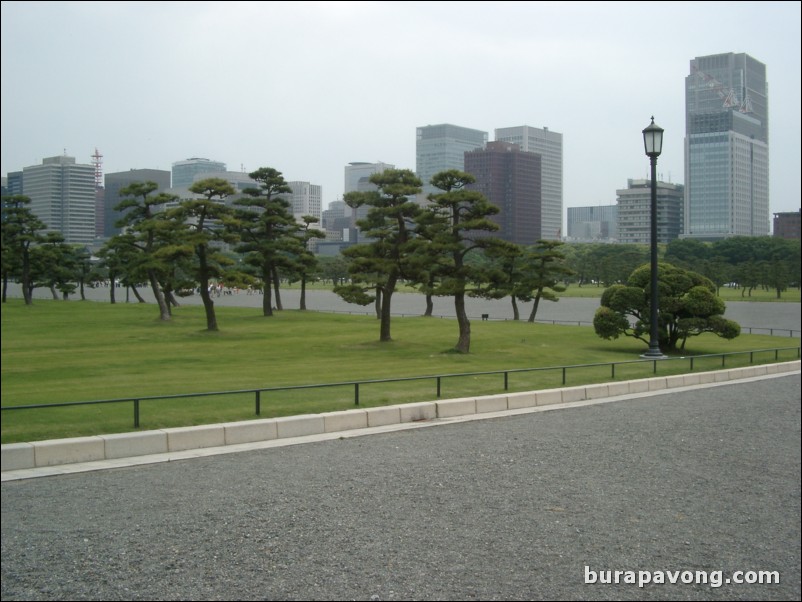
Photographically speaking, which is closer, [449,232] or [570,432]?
[570,432]

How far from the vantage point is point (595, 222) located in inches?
1049

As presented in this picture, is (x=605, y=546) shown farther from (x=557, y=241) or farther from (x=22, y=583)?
(x=557, y=241)

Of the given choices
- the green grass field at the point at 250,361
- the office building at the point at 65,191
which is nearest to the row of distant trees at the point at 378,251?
the green grass field at the point at 250,361

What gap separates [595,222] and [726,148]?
434 inches

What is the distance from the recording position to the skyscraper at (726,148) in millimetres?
12602

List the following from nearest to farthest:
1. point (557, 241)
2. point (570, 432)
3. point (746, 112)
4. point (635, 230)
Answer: point (570, 432) < point (746, 112) < point (635, 230) < point (557, 241)

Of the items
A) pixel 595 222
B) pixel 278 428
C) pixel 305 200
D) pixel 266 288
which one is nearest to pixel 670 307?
pixel 595 222

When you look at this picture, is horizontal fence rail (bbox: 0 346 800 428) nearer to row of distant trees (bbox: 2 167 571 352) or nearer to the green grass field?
the green grass field

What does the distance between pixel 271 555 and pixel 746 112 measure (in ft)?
41.3

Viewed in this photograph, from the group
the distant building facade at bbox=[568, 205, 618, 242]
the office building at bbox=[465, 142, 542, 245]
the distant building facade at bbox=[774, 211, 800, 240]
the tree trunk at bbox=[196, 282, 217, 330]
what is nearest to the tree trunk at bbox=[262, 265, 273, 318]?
the tree trunk at bbox=[196, 282, 217, 330]

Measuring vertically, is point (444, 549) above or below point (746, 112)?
below

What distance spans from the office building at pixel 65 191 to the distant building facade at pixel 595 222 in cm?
1670

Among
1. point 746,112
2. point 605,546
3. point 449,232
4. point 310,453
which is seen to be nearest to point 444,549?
point 605,546

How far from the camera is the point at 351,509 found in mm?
7527
